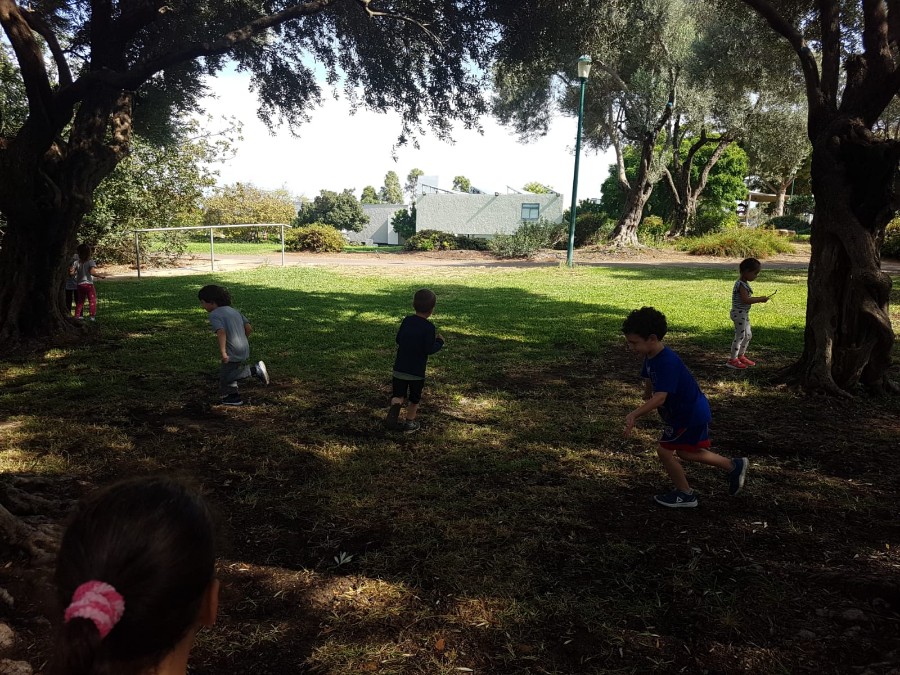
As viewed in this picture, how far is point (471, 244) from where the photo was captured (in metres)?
30.8

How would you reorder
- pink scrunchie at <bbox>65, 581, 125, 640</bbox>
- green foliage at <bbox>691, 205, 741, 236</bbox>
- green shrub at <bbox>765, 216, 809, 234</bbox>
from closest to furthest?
pink scrunchie at <bbox>65, 581, 125, 640</bbox>
green foliage at <bbox>691, 205, 741, 236</bbox>
green shrub at <bbox>765, 216, 809, 234</bbox>

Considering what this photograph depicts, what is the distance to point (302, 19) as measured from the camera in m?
11.3

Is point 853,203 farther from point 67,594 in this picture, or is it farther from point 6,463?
point 6,463

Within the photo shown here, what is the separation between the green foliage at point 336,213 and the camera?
2200 inches

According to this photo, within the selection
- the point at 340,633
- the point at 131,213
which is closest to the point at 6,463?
the point at 340,633

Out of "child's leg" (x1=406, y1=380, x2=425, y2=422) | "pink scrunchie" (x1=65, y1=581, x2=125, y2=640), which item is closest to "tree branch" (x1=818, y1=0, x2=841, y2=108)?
"child's leg" (x1=406, y1=380, x2=425, y2=422)

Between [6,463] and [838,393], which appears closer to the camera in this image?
[6,463]

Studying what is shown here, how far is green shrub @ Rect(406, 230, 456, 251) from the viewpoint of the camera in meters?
30.7

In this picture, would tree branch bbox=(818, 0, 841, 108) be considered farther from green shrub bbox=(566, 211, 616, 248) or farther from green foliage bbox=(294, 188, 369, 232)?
green foliage bbox=(294, 188, 369, 232)

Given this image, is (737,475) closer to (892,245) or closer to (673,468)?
(673,468)

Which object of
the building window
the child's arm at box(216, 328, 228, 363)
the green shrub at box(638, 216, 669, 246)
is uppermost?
the building window

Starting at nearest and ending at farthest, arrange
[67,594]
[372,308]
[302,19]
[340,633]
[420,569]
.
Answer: [67,594] → [340,633] → [420,569] → [302,19] → [372,308]

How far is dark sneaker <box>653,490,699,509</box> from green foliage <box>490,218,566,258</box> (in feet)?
73.8

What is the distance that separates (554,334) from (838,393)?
4.27 m
